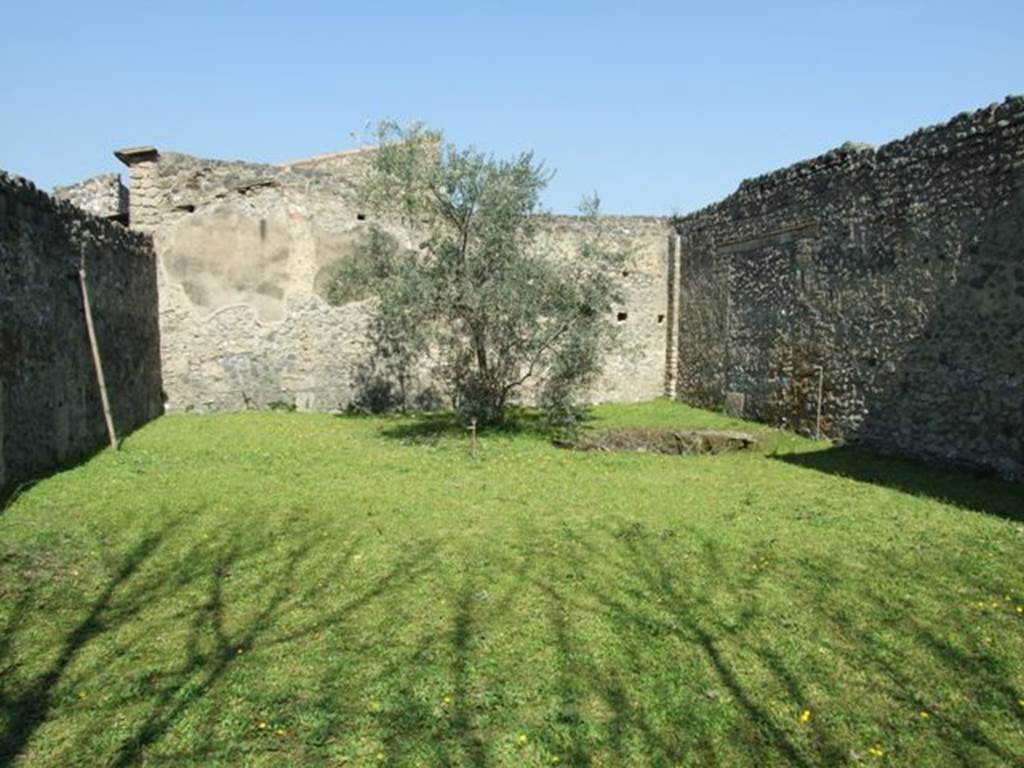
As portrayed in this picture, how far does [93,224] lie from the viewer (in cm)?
1073

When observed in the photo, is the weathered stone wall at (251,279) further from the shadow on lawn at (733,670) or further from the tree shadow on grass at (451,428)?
the shadow on lawn at (733,670)

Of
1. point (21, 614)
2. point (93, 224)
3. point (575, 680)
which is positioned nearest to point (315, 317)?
point (93, 224)

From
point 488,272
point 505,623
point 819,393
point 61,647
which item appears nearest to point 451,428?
point 488,272

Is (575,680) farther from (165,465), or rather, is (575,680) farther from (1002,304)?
(1002,304)

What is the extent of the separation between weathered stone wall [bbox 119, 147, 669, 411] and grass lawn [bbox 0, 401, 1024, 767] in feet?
21.0

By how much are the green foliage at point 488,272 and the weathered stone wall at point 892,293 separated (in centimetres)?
333

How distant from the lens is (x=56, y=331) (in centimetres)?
893

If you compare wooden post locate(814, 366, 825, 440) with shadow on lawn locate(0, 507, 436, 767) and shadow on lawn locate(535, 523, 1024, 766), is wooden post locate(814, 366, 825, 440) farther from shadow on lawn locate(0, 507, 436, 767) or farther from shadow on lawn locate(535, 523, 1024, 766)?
shadow on lawn locate(0, 507, 436, 767)

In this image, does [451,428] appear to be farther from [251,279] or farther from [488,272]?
[251,279]

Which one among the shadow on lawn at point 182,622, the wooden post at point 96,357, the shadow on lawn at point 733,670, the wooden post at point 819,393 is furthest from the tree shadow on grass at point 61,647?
the wooden post at point 819,393

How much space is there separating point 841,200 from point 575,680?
32.4 ft

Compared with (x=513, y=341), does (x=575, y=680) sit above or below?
below

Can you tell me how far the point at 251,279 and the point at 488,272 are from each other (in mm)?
5962

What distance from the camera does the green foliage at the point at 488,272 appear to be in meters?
10.8
